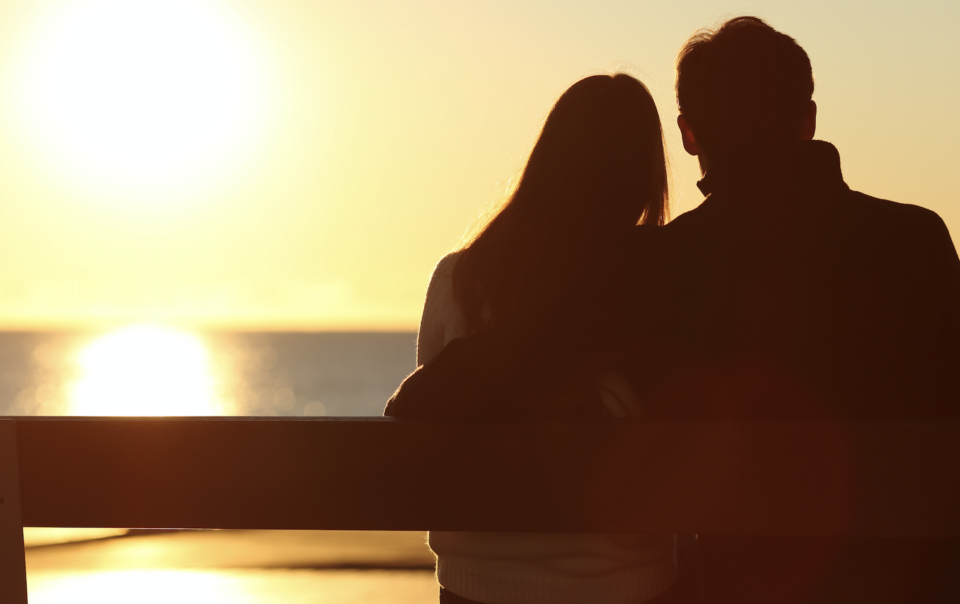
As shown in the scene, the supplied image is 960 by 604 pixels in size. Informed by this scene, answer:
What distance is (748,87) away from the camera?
2.03m

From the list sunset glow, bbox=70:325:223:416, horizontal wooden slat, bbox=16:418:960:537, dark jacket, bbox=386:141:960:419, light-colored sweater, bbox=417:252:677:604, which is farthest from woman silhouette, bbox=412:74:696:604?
sunset glow, bbox=70:325:223:416

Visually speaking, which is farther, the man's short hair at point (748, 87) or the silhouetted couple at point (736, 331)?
the man's short hair at point (748, 87)

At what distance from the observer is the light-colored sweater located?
6.67 feet

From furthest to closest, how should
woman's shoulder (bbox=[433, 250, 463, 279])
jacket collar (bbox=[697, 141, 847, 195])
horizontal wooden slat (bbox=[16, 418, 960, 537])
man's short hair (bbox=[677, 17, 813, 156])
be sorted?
woman's shoulder (bbox=[433, 250, 463, 279])
man's short hair (bbox=[677, 17, 813, 156])
jacket collar (bbox=[697, 141, 847, 195])
horizontal wooden slat (bbox=[16, 418, 960, 537])

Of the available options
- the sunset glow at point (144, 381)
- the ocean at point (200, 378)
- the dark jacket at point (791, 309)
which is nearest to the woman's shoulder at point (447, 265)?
the dark jacket at point (791, 309)

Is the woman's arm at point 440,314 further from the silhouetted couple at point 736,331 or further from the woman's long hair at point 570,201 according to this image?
the silhouetted couple at point 736,331

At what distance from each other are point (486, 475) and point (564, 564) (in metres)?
0.48

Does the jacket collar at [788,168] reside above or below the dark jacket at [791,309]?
above

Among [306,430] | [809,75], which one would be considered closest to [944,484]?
[809,75]

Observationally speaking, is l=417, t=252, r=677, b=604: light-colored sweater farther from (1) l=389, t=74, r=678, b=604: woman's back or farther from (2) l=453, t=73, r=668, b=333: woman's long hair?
(2) l=453, t=73, r=668, b=333: woman's long hair

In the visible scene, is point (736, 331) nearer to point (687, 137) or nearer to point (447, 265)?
point (687, 137)

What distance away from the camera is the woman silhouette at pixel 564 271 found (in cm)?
204

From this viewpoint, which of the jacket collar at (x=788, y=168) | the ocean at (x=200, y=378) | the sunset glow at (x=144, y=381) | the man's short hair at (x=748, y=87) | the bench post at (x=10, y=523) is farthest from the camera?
the ocean at (x=200, y=378)

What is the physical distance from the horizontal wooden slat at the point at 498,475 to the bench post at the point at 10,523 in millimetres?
26
